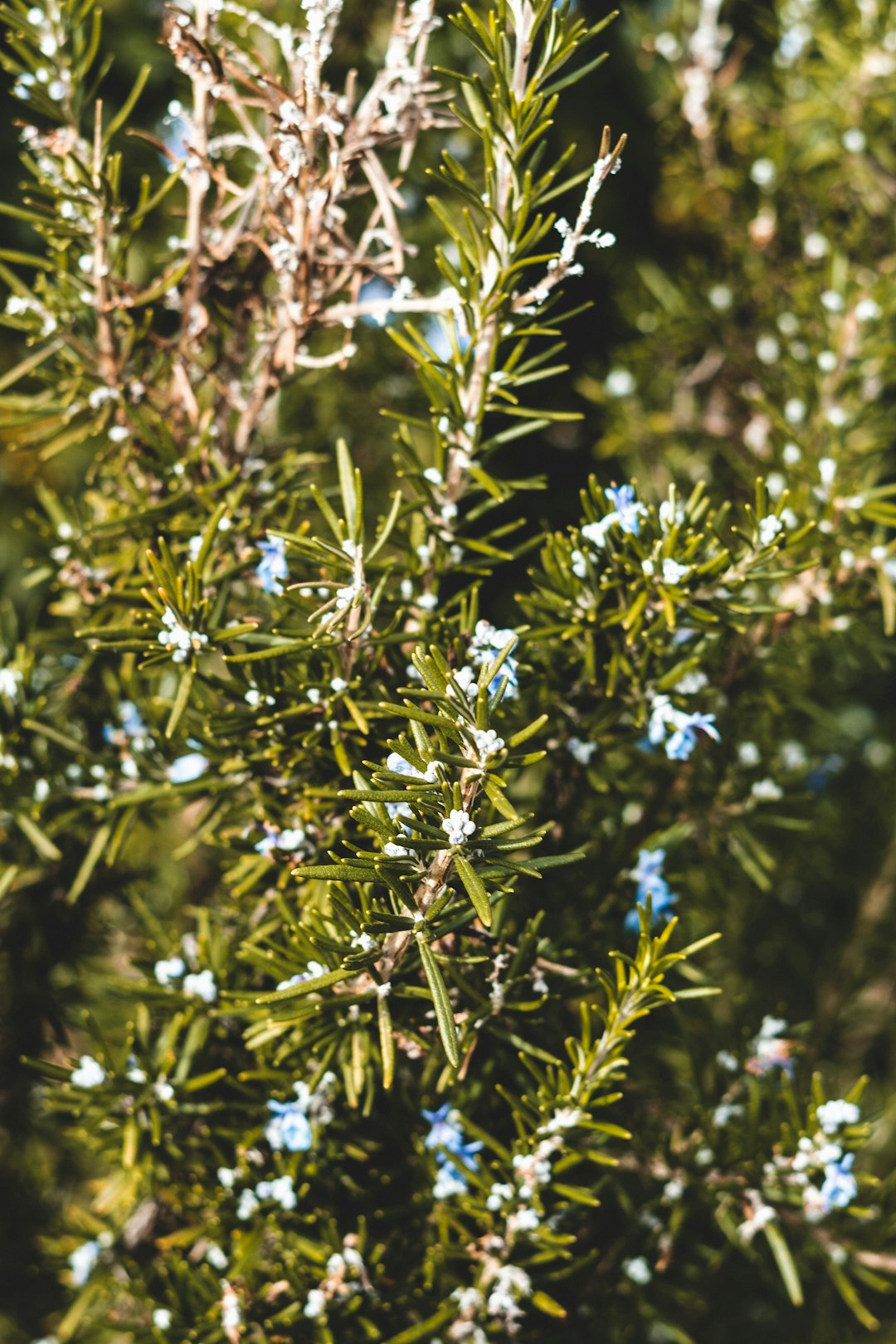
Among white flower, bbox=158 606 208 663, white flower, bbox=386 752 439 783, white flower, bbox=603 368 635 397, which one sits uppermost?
white flower, bbox=158 606 208 663

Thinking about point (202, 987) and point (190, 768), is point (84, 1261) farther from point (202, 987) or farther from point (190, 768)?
point (190, 768)

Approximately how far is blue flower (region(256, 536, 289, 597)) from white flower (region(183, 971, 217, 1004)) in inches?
13.6

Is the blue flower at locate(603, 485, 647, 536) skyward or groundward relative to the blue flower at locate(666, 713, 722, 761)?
skyward

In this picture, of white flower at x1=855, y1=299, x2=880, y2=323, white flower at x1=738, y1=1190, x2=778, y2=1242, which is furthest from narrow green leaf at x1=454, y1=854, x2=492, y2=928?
white flower at x1=855, y1=299, x2=880, y2=323

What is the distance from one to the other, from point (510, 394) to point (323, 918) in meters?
0.41

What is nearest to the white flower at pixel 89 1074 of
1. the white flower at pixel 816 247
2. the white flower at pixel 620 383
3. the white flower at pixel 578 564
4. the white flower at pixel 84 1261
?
the white flower at pixel 84 1261

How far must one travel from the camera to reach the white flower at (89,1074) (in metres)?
0.84

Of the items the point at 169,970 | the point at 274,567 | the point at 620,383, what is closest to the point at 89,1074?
the point at 169,970

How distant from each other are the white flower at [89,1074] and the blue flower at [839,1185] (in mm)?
611

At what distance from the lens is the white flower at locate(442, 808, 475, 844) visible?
1.94ft

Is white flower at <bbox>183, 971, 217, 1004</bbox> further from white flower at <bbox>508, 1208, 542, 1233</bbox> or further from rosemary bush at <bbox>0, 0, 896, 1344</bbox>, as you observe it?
white flower at <bbox>508, 1208, 542, 1233</bbox>

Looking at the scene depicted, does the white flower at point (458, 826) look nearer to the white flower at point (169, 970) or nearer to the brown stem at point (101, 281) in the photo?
the white flower at point (169, 970)

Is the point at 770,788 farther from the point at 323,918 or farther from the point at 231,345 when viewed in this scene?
the point at 231,345

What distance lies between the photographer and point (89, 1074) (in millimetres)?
843
